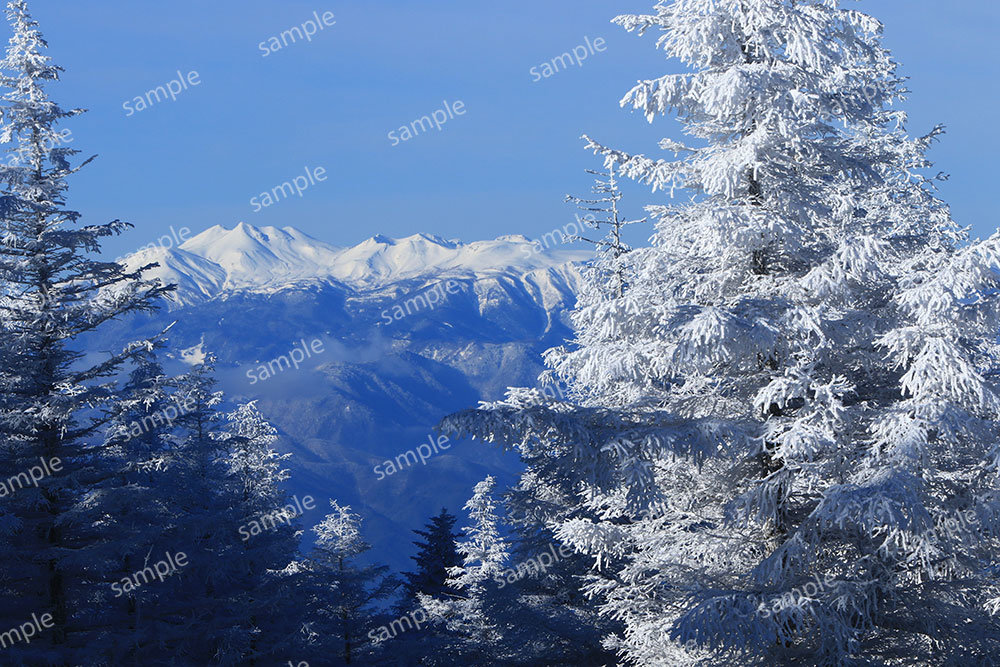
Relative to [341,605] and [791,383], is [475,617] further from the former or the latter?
[791,383]

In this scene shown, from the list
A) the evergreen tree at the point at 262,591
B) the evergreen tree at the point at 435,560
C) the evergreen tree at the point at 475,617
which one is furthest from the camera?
the evergreen tree at the point at 435,560

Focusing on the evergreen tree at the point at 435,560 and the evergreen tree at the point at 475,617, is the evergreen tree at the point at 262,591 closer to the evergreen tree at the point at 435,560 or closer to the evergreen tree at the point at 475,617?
the evergreen tree at the point at 475,617

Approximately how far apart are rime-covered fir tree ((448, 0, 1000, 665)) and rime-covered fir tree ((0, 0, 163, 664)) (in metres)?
10.5

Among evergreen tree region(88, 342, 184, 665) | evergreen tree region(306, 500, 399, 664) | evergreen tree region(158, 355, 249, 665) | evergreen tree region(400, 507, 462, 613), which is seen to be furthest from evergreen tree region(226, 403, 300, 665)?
evergreen tree region(400, 507, 462, 613)

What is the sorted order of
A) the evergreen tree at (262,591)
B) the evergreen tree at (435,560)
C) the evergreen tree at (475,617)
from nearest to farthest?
the evergreen tree at (262,591) < the evergreen tree at (475,617) < the evergreen tree at (435,560)

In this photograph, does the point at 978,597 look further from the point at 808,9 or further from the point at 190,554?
the point at 190,554

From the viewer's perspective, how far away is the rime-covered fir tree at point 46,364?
Answer: 15344mm

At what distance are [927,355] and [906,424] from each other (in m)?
0.73

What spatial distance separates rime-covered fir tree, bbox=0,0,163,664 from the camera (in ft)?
50.3

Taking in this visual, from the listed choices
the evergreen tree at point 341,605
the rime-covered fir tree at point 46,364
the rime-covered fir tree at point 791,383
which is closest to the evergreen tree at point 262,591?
the evergreen tree at point 341,605

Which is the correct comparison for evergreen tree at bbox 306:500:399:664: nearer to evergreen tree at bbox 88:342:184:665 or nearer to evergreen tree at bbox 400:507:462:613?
evergreen tree at bbox 88:342:184:665

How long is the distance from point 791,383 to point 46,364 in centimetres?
1354

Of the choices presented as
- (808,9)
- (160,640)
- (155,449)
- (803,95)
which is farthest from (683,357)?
(155,449)

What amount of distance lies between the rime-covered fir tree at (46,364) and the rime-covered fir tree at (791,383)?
10.5 metres
